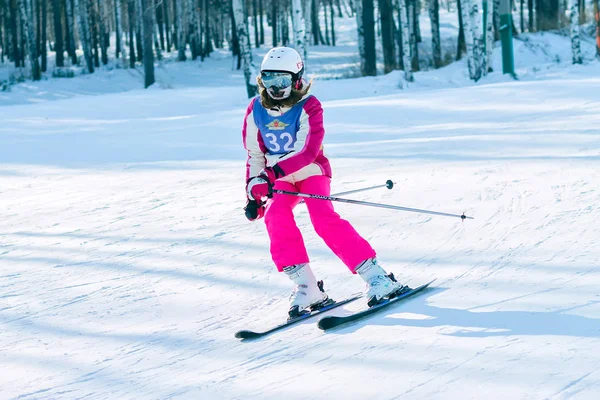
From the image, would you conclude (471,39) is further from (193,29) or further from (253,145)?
(193,29)

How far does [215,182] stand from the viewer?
8492 millimetres

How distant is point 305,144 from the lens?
4336mm

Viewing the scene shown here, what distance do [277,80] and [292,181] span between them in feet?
1.94

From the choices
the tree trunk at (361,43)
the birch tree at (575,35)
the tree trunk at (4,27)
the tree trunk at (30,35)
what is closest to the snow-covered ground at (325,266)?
the birch tree at (575,35)

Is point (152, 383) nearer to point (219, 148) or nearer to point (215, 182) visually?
point (215, 182)

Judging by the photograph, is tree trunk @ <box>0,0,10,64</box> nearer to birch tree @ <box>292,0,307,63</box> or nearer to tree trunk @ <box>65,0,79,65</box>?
tree trunk @ <box>65,0,79,65</box>

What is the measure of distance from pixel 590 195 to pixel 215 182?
3.94 metres

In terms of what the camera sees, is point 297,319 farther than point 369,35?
No

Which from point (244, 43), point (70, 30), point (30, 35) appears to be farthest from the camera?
point (70, 30)

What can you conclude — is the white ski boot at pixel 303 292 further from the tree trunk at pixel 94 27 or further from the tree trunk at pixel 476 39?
the tree trunk at pixel 94 27

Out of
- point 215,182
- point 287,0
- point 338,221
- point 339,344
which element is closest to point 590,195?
point 338,221

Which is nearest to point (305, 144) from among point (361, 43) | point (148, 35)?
point (148, 35)

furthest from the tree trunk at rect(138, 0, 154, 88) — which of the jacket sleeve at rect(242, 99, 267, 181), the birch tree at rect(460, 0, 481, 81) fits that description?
the jacket sleeve at rect(242, 99, 267, 181)

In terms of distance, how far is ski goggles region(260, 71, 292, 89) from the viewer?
14.0ft
